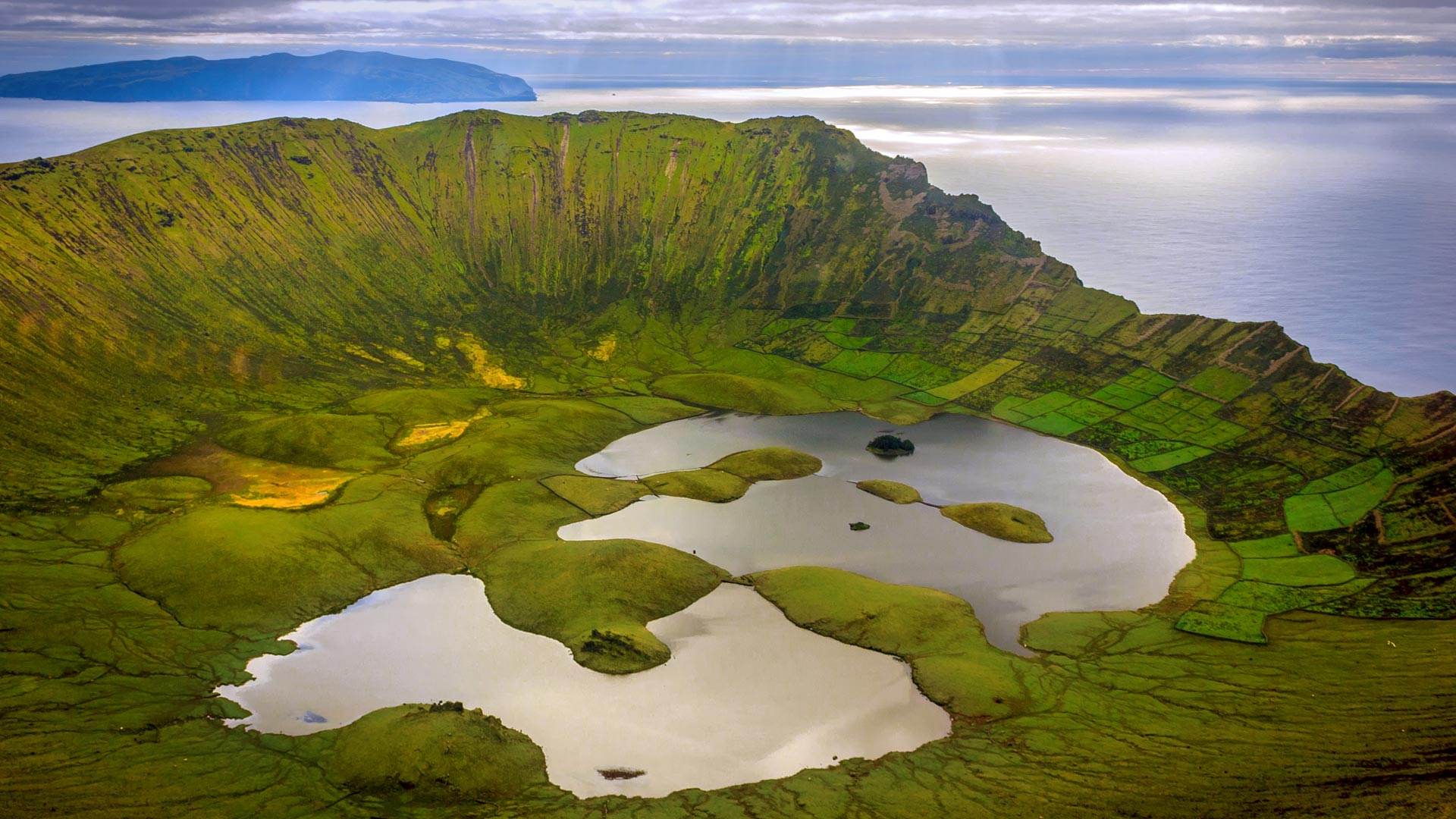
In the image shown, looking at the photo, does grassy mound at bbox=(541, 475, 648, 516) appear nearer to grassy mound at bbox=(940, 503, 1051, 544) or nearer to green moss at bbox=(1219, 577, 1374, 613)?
grassy mound at bbox=(940, 503, 1051, 544)

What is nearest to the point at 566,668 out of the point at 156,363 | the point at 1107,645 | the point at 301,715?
the point at 301,715

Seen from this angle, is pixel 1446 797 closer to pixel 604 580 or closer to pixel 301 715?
pixel 604 580

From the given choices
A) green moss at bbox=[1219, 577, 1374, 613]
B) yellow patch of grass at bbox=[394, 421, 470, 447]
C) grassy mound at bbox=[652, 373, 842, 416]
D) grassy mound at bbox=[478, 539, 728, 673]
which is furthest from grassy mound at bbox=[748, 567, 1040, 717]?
yellow patch of grass at bbox=[394, 421, 470, 447]

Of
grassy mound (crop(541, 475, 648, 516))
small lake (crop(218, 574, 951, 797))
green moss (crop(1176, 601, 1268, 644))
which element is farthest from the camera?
grassy mound (crop(541, 475, 648, 516))

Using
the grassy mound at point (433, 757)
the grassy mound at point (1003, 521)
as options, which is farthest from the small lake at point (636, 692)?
the grassy mound at point (1003, 521)

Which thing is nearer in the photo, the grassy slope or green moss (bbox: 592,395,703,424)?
the grassy slope

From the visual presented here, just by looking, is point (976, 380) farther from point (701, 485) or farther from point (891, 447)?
point (701, 485)
